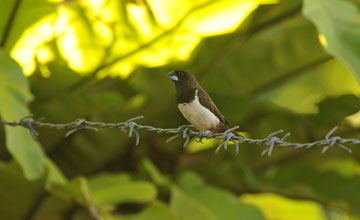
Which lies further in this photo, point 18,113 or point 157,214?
point 157,214

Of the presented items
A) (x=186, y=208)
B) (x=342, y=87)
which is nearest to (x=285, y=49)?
(x=342, y=87)

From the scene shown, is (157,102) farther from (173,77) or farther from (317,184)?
(173,77)

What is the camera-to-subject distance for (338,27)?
1570mm

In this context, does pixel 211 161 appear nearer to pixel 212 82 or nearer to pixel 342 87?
pixel 212 82

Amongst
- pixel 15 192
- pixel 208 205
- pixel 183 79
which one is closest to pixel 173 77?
pixel 183 79

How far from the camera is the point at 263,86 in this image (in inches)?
117

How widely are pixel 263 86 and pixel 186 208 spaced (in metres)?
0.93

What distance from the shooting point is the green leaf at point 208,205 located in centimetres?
222

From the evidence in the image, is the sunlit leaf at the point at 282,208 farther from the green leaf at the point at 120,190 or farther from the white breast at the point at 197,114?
the white breast at the point at 197,114

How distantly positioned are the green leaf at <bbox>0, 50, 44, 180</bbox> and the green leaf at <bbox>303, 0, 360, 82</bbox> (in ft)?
3.07

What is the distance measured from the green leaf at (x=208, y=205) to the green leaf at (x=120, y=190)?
5.1 inches

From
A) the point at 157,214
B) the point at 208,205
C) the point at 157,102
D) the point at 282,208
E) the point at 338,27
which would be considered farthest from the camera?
the point at 282,208

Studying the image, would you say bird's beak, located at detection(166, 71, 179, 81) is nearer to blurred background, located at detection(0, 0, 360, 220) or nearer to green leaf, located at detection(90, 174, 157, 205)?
blurred background, located at detection(0, 0, 360, 220)

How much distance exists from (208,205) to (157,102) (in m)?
0.61
